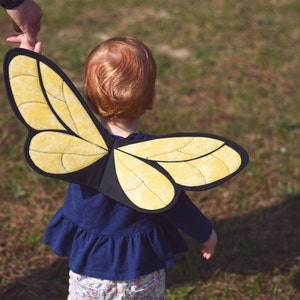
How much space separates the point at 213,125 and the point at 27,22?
2480 millimetres

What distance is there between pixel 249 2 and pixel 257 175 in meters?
3.40

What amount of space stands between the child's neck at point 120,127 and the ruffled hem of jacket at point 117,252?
15.4 inches

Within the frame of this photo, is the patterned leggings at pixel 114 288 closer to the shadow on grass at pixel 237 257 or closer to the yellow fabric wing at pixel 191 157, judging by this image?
the yellow fabric wing at pixel 191 157

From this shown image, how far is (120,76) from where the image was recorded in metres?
2.30

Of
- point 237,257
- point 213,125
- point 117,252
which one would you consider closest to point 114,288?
point 117,252

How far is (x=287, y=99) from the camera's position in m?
5.26

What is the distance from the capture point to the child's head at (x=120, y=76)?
2.30 meters

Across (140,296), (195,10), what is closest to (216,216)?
(140,296)

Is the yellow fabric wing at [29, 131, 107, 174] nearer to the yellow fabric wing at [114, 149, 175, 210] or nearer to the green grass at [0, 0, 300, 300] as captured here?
the yellow fabric wing at [114, 149, 175, 210]

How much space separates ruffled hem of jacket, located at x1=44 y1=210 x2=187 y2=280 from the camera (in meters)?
2.48

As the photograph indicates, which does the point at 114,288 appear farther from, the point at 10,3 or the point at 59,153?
the point at 10,3

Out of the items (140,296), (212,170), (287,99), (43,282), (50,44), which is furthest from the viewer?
(50,44)

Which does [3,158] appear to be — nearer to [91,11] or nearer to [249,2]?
[91,11]

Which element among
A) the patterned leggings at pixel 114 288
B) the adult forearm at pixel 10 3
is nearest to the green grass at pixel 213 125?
the patterned leggings at pixel 114 288
